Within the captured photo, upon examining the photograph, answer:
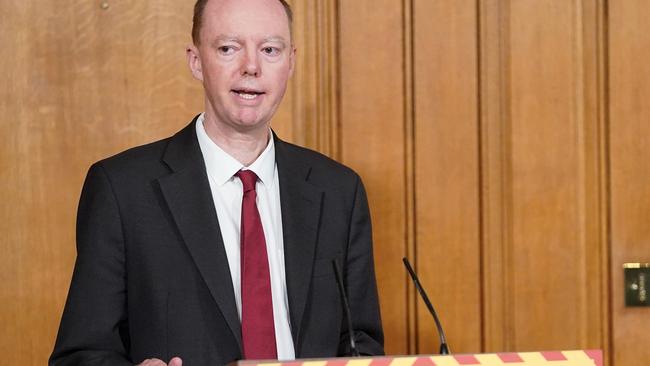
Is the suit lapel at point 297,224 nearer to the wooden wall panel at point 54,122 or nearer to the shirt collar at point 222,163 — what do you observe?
the shirt collar at point 222,163

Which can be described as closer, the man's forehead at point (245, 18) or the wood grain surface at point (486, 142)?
the man's forehead at point (245, 18)

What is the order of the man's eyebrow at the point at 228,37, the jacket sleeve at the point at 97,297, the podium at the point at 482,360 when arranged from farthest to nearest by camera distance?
the man's eyebrow at the point at 228,37 < the jacket sleeve at the point at 97,297 < the podium at the point at 482,360

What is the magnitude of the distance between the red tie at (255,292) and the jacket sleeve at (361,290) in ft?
0.60

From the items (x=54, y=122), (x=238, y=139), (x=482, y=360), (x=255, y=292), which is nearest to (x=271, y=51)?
(x=238, y=139)

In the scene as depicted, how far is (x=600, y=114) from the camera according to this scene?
2.25 m

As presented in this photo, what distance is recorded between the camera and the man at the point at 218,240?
5.55 ft

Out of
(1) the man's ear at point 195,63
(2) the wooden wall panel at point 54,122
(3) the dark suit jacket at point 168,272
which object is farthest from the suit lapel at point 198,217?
(2) the wooden wall panel at point 54,122

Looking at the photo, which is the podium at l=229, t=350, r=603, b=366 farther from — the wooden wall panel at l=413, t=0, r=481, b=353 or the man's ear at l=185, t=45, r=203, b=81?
the wooden wall panel at l=413, t=0, r=481, b=353

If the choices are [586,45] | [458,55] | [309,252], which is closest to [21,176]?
[309,252]

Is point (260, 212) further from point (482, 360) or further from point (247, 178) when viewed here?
point (482, 360)

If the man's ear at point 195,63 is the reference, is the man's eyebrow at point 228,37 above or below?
above

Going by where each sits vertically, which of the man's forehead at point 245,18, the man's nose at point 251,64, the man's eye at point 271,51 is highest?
the man's forehead at point 245,18

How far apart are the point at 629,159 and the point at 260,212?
86cm

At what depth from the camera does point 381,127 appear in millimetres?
2201
